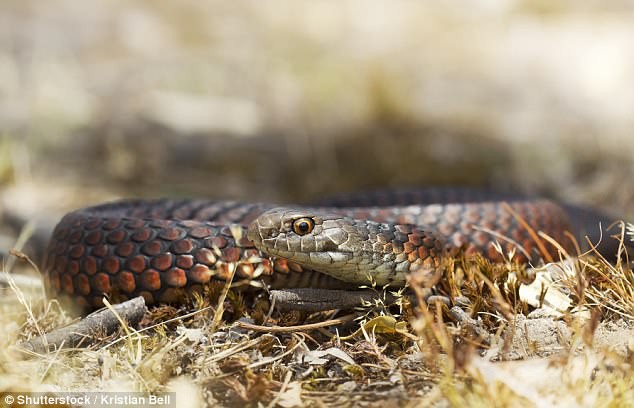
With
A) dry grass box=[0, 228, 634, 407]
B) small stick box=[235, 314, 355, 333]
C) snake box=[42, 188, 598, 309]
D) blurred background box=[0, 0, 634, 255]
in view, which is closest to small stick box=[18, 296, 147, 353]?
dry grass box=[0, 228, 634, 407]

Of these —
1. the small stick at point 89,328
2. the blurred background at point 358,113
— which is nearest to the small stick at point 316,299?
the small stick at point 89,328

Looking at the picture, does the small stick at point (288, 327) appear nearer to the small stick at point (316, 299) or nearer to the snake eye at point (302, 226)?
the small stick at point (316, 299)

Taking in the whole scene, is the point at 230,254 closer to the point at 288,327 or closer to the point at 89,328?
the point at 288,327

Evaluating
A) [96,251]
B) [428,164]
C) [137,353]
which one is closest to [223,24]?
[428,164]

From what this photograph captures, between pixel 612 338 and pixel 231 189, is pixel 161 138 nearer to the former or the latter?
pixel 231 189

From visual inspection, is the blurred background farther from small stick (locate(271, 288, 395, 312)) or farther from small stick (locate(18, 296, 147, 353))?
small stick (locate(271, 288, 395, 312))

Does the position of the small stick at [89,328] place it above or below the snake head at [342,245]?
below
